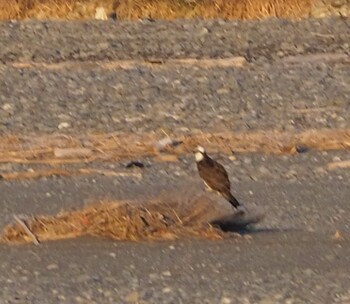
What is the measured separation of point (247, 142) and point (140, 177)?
151 centimetres

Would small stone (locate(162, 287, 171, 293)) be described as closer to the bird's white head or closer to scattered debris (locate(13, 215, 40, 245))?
scattered debris (locate(13, 215, 40, 245))

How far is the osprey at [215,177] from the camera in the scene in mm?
10203

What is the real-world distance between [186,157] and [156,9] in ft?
29.6

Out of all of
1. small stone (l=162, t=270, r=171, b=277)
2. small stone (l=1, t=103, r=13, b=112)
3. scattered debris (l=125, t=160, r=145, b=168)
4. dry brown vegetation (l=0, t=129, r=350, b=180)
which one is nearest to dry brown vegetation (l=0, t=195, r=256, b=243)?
small stone (l=162, t=270, r=171, b=277)

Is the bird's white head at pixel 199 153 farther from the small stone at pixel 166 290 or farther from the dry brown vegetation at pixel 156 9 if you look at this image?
the dry brown vegetation at pixel 156 9

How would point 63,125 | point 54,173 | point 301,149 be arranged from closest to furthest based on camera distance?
1. point 54,173
2. point 301,149
3. point 63,125

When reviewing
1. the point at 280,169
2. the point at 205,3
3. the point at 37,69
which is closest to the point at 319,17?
the point at 205,3

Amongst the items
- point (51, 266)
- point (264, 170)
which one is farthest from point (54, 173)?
point (51, 266)

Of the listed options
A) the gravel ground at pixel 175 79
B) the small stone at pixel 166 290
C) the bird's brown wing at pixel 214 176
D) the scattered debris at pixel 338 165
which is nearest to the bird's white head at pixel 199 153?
the bird's brown wing at pixel 214 176

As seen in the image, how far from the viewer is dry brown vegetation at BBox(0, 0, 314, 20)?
2056cm

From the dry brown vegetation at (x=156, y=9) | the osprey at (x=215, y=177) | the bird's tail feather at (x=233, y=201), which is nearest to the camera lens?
the bird's tail feather at (x=233, y=201)

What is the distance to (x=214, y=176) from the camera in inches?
417

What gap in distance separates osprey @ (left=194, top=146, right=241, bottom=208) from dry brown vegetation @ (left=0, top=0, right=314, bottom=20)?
9.53m

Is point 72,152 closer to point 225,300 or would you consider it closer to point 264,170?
point 264,170
